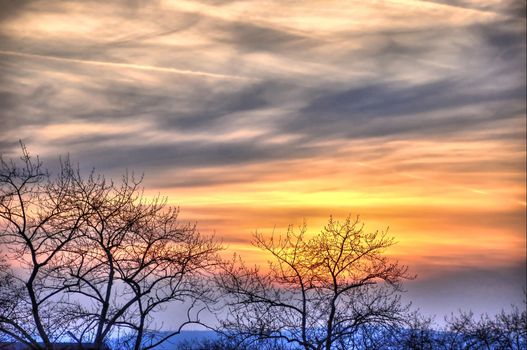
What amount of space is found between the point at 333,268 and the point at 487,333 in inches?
792

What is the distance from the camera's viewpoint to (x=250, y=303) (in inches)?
1372

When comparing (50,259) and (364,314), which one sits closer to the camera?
(50,259)

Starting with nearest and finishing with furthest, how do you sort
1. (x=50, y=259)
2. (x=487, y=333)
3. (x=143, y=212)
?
(x=50, y=259)
(x=143, y=212)
(x=487, y=333)

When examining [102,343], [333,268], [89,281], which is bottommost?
[102,343]

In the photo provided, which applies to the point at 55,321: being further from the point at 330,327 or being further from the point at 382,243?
the point at 382,243

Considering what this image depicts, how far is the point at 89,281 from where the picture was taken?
2947cm

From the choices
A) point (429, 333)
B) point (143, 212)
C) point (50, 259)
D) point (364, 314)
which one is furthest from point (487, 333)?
point (50, 259)

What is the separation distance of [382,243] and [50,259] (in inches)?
548

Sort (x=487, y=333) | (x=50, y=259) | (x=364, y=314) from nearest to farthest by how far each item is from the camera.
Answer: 1. (x=50, y=259)
2. (x=364, y=314)
3. (x=487, y=333)

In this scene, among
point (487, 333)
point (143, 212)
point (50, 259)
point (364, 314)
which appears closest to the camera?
point (50, 259)

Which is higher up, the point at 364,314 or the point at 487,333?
the point at 487,333

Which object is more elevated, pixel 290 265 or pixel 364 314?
pixel 290 265

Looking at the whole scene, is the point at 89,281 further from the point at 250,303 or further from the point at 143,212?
the point at 250,303

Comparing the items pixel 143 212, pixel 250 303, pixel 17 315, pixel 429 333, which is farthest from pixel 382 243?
pixel 429 333
